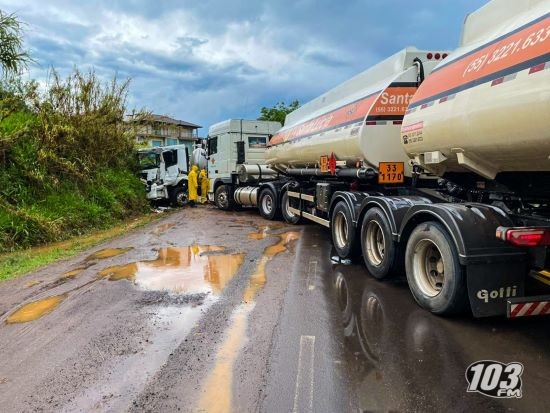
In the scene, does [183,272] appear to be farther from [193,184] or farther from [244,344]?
[193,184]

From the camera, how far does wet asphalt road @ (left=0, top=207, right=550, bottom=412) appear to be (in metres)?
3.17

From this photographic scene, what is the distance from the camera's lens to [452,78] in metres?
5.02

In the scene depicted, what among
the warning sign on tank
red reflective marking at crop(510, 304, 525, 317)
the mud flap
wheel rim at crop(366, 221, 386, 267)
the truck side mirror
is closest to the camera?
red reflective marking at crop(510, 304, 525, 317)

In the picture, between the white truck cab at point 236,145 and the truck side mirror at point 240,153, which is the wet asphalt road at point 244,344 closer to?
the truck side mirror at point 240,153

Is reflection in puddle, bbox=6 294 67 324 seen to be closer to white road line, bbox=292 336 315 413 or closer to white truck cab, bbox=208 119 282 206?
white road line, bbox=292 336 315 413

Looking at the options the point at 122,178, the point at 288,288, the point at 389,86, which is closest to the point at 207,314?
the point at 288,288

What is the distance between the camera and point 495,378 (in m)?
3.50

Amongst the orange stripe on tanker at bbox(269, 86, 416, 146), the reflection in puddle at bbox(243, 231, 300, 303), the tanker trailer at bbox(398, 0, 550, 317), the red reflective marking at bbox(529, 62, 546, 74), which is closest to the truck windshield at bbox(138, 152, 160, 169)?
the reflection in puddle at bbox(243, 231, 300, 303)

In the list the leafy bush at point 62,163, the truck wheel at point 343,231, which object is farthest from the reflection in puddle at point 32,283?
the truck wheel at point 343,231

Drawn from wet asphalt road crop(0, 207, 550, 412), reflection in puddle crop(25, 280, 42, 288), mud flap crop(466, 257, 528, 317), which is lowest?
reflection in puddle crop(25, 280, 42, 288)

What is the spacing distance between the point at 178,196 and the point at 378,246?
14.5 metres

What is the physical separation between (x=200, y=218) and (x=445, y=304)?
37.1 ft

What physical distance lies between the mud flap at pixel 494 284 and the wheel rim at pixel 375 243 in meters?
2.03

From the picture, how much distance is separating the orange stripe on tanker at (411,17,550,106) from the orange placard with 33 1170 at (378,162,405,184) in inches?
59.2
